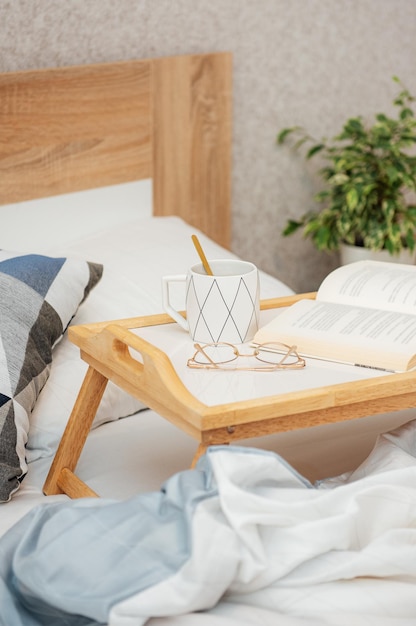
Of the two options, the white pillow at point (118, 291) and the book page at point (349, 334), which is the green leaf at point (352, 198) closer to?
the white pillow at point (118, 291)

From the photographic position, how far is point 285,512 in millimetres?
944

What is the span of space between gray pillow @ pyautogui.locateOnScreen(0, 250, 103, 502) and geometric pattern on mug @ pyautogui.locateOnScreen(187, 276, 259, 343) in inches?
10.4

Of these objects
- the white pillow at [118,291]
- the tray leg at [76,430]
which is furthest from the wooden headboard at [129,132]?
the tray leg at [76,430]

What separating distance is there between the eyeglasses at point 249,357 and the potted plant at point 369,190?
1114mm

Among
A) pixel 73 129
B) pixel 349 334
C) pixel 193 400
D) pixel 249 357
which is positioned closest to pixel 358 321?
pixel 349 334

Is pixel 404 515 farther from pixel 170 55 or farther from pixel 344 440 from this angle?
pixel 170 55

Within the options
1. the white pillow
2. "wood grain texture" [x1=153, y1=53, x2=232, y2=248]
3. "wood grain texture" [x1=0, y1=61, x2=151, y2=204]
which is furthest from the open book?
"wood grain texture" [x1=153, y1=53, x2=232, y2=248]

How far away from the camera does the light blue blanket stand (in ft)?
2.92

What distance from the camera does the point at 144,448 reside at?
1.41 metres

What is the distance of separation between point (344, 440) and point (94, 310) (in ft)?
1.58

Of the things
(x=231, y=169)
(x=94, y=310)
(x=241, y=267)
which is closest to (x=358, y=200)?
(x=231, y=169)

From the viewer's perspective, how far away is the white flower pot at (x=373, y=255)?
235 centimetres

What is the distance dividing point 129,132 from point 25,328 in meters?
0.82

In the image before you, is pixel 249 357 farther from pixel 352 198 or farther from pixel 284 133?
pixel 284 133
